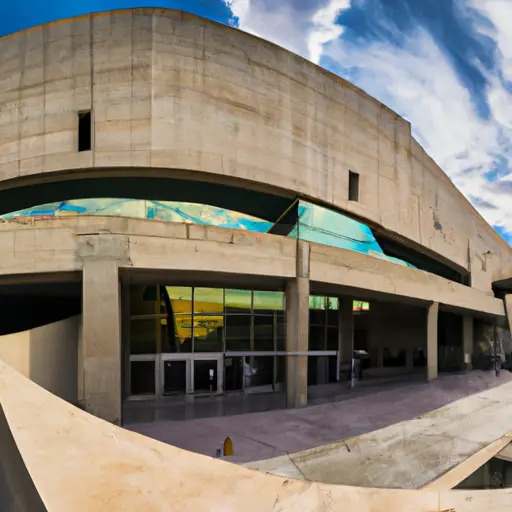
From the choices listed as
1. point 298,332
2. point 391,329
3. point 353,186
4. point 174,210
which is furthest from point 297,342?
point 391,329

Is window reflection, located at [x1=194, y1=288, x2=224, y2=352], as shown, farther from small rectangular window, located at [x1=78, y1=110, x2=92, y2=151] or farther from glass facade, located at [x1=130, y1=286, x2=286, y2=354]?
small rectangular window, located at [x1=78, y1=110, x2=92, y2=151]

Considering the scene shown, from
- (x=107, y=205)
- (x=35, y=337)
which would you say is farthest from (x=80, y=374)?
(x=107, y=205)

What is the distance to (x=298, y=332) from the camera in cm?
1401

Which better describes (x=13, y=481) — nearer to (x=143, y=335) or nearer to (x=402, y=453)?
(x=402, y=453)

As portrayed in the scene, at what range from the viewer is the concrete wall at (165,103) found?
15.3 metres

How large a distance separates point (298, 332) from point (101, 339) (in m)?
6.46

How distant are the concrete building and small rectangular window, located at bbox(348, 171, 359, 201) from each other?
111mm

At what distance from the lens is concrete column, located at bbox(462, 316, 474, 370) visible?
94.0 feet

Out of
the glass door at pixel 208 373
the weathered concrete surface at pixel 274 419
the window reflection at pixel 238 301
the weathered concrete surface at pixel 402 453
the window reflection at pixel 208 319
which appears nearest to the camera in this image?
the weathered concrete surface at pixel 402 453

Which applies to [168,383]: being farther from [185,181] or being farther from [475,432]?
[475,432]

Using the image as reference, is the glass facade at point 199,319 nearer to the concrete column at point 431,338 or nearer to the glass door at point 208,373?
the glass door at point 208,373

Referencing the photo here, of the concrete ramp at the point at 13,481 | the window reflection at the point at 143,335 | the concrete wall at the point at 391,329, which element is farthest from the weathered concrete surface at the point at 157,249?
the concrete wall at the point at 391,329

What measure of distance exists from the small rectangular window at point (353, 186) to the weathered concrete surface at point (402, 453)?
36.6ft

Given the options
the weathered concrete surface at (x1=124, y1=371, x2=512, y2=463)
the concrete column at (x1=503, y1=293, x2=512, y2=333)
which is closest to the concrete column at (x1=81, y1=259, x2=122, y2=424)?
the weathered concrete surface at (x1=124, y1=371, x2=512, y2=463)
